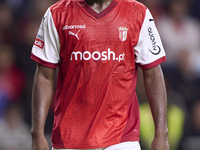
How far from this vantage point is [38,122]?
332 centimetres

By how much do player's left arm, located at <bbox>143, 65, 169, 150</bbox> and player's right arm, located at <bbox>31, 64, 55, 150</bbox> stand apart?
2.62 feet

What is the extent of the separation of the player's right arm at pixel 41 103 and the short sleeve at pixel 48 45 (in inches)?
2.8

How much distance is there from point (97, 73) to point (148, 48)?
0.48 m

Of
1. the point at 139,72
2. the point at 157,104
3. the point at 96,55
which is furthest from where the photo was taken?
the point at 139,72

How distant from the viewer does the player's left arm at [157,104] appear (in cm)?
328

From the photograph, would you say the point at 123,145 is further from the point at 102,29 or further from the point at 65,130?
the point at 102,29

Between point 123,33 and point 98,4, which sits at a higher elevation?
point 98,4

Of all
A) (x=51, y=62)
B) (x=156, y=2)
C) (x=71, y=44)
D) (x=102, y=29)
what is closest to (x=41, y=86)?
(x=51, y=62)

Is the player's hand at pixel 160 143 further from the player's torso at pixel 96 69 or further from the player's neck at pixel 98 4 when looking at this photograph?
the player's neck at pixel 98 4

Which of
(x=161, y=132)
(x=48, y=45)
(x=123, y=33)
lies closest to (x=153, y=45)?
(x=123, y=33)

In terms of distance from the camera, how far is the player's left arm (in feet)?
10.8

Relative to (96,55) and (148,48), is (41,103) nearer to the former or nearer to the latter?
(96,55)

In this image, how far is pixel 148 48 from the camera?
133 inches

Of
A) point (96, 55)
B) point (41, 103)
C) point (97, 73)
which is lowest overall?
point (41, 103)
